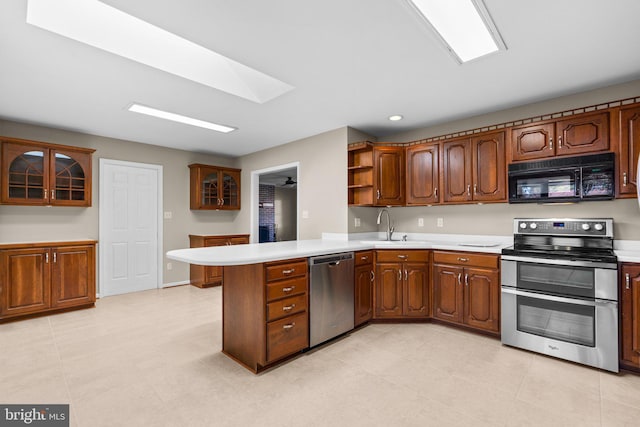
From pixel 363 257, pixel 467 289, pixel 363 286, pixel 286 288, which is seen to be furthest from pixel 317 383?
pixel 467 289

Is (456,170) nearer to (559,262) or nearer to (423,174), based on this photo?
(423,174)

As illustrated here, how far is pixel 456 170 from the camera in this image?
11.8ft

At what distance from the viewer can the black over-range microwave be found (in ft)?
9.01

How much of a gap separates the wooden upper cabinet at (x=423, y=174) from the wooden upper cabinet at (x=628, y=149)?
1.59 metres

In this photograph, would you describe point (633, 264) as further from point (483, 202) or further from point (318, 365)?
point (318, 365)

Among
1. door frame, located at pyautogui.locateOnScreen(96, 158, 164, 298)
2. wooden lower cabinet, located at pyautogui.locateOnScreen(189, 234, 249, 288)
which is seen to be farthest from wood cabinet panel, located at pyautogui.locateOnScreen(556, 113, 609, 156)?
door frame, located at pyautogui.locateOnScreen(96, 158, 164, 298)

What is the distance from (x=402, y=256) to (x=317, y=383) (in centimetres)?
175

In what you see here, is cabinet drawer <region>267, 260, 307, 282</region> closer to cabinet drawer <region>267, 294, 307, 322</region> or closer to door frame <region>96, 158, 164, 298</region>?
cabinet drawer <region>267, 294, 307, 322</region>

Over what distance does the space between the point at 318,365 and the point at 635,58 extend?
3.53 meters

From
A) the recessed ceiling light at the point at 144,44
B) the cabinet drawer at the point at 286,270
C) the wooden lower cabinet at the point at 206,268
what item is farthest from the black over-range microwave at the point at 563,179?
the wooden lower cabinet at the point at 206,268

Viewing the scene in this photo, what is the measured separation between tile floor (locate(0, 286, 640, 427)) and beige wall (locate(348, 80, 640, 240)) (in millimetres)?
1266

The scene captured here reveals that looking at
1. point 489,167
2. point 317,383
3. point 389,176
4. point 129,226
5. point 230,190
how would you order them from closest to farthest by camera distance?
1. point 317,383
2. point 489,167
3. point 389,176
4. point 129,226
5. point 230,190

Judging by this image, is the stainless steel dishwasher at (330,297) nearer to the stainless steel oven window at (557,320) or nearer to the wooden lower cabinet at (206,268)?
the stainless steel oven window at (557,320)

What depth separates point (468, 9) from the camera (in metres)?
1.95
